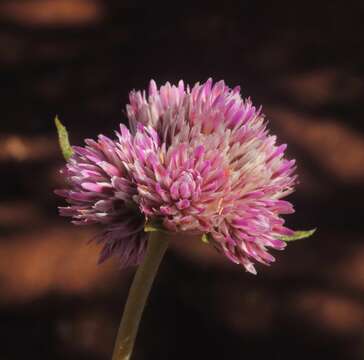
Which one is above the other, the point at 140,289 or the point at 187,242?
the point at 187,242

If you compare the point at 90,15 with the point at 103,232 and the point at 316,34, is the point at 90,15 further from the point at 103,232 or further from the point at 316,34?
the point at 103,232

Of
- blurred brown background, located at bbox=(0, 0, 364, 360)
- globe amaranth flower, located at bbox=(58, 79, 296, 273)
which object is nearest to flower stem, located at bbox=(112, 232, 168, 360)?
globe amaranth flower, located at bbox=(58, 79, 296, 273)

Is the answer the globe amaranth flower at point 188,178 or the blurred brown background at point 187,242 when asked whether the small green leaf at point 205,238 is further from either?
the blurred brown background at point 187,242

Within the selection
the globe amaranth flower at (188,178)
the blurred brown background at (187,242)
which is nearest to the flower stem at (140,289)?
the globe amaranth flower at (188,178)

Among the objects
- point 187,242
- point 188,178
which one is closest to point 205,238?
point 188,178

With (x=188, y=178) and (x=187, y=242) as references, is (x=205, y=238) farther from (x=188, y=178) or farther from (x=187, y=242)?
(x=187, y=242)
